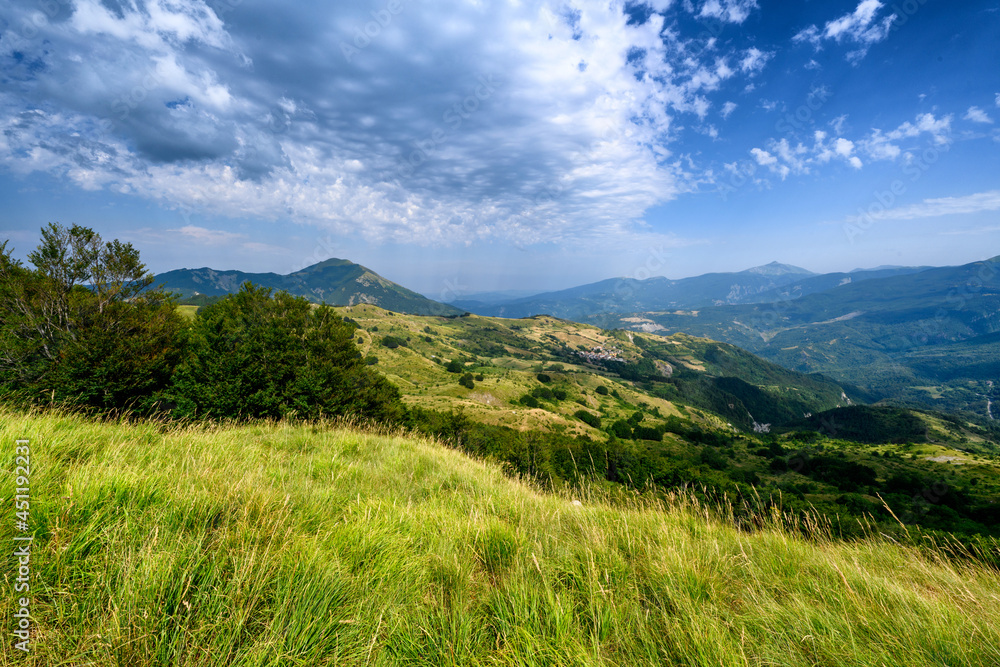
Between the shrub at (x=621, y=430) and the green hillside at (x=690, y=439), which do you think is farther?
the shrub at (x=621, y=430)

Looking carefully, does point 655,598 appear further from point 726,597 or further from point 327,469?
point 327,469

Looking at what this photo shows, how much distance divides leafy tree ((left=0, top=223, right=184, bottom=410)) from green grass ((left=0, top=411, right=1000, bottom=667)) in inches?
816

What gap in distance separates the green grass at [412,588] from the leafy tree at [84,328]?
816 inches

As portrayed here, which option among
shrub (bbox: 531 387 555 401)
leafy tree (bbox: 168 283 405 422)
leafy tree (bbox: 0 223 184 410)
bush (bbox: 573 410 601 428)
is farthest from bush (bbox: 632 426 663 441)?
leafy tree (bbox: 0 223 184 410)

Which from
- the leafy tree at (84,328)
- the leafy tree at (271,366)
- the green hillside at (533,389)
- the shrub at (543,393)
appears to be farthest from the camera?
the shrub at (543,393)

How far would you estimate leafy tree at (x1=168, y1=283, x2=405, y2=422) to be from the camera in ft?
81.7

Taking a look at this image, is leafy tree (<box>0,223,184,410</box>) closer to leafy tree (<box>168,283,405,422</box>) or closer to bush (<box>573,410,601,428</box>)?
leafy tree (<box>168,283,405,422</box>)

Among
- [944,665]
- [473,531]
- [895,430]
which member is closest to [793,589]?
[944,665]

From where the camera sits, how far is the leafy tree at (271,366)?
24.9m

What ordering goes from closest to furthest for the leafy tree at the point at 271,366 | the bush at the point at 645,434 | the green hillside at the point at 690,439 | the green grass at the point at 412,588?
the green grass at the point at 412,588, the leafy tree at the point at 271,366, the green hillside at the point at 690,439, the bush at the point at 645,434

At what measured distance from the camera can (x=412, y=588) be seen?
2.91 m

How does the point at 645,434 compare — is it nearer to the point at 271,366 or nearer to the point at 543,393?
the point at 543,393

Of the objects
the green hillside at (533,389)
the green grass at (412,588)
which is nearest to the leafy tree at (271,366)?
the green grass at (412,588)

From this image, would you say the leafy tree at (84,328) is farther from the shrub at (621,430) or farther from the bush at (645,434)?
the bush at (645,434)
